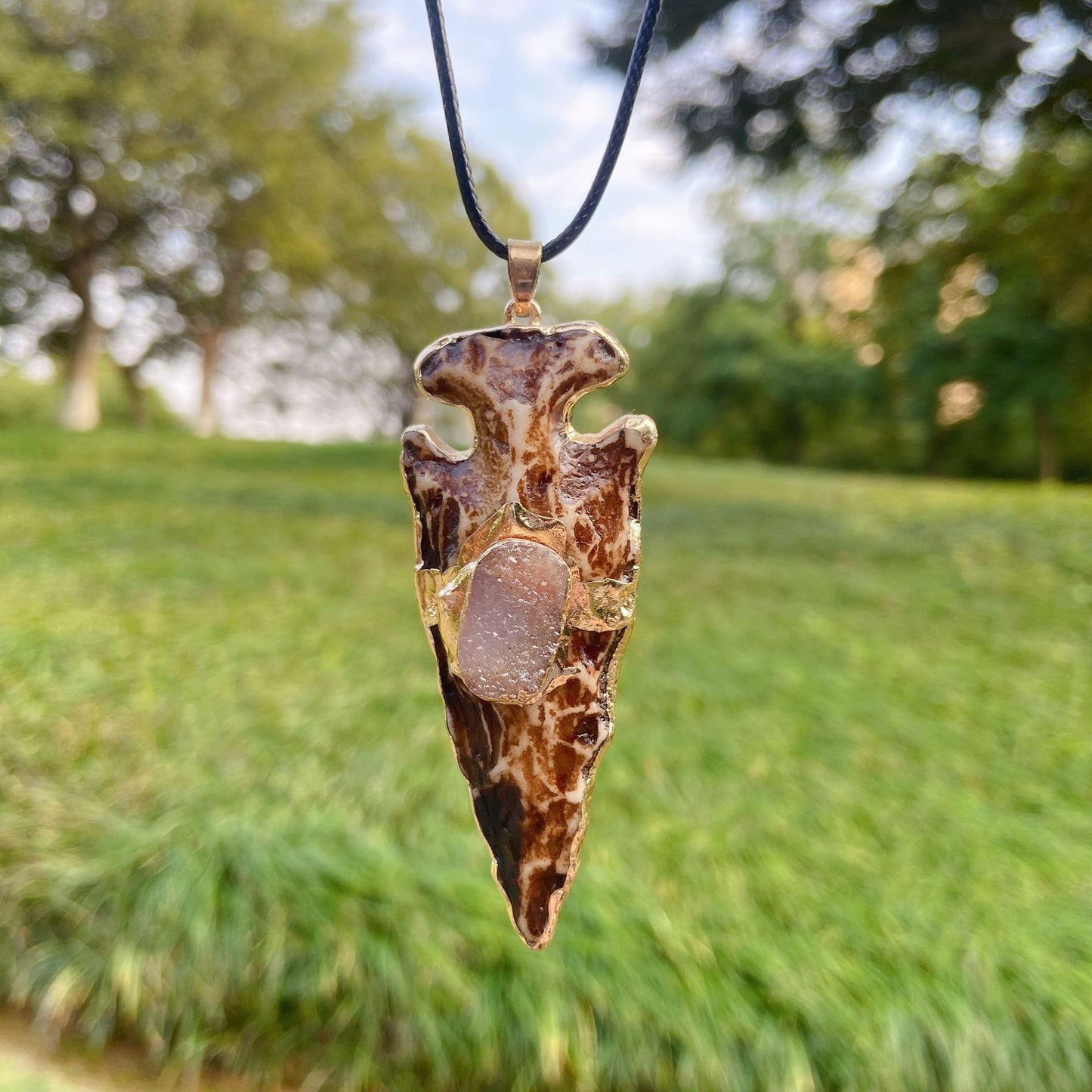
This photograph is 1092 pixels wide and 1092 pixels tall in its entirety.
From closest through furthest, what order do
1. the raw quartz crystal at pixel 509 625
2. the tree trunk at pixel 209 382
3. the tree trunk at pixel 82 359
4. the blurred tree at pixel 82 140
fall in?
the raw quartz crystal at pixel 509 625
the blurred tree at pixel 82 140
the tree trunk at pixel 82 359
the tree trunk at pixel 209 382

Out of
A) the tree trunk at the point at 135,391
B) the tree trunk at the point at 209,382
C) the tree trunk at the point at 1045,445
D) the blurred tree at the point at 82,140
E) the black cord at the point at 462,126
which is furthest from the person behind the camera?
the tree trunk at the point at 135,391

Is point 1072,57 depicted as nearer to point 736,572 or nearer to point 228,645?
point 736,572

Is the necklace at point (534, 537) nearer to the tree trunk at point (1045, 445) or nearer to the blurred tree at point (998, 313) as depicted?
the blurred tree at point (998, 313)

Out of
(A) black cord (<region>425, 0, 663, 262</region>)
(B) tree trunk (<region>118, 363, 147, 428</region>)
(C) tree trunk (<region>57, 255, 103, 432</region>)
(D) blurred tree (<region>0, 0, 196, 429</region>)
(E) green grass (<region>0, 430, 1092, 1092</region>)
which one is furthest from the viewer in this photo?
(B) tree trunk (<region>118, 363, 147, 428</region>)

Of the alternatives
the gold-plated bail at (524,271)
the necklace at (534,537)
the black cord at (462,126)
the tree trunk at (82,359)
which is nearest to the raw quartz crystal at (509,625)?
the necklace at (534,537)

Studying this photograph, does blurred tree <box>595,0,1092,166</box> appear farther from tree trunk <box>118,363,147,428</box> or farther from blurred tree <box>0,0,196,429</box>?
tree trunk <box>118,363,147,428</box>

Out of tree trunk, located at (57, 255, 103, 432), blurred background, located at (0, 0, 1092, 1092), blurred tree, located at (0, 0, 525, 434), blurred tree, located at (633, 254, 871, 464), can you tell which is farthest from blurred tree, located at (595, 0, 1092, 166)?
blurred tree, located at (633, 254, 871, 464)

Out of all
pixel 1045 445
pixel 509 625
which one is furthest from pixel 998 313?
pixel 509 625
